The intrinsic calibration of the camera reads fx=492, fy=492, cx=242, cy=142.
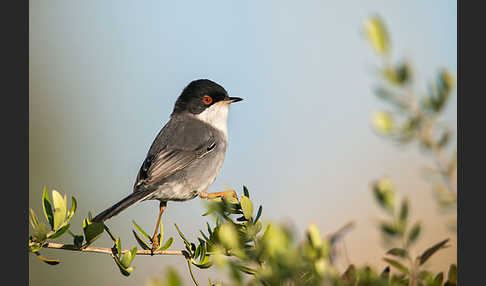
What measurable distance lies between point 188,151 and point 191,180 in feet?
1.02

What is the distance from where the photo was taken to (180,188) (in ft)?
12.1

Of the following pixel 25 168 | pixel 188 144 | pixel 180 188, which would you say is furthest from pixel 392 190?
pixel 188 144

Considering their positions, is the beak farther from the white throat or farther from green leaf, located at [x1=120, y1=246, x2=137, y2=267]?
green leaf, located at [x1=120, y1=246, x2=137, y2=267]

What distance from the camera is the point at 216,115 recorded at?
4.41 m

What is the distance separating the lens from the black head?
172 inches

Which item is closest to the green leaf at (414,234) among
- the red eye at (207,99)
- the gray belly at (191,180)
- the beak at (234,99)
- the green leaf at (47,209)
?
the green leaf at (47,209)

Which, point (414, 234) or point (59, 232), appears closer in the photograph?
point (414, 234)

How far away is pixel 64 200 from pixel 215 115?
266 cm

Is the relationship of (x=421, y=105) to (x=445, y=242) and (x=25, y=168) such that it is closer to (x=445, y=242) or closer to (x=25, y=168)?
(x=445, y=242)

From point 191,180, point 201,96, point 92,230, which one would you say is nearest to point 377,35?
point 92,230

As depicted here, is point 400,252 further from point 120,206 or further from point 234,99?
point 234,99

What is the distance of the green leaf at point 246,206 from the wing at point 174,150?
182 centimetres

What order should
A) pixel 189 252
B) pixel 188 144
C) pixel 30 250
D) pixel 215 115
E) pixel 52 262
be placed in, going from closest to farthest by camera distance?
pixel 30 250 < pixel 52 262 < pixel 189 252 < pixel 188 144 < pixel 215 115

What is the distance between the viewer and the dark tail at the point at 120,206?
2670 mm
